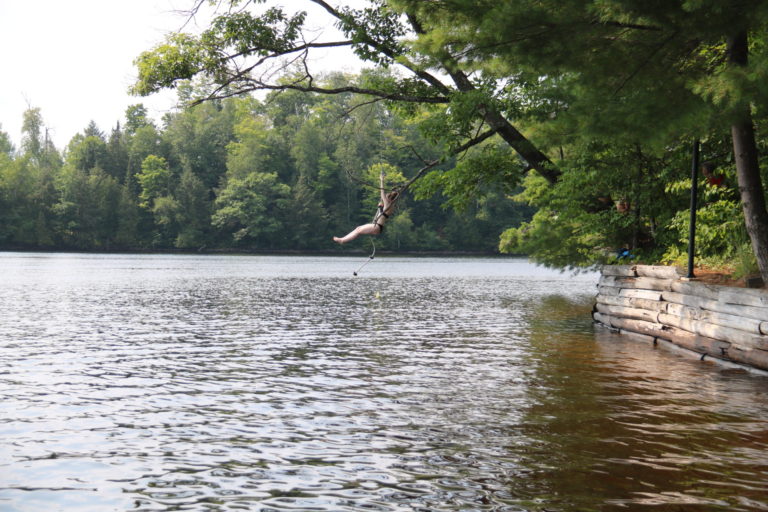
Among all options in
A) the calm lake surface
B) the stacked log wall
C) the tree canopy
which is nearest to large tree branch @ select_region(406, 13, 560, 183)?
the tree canopy

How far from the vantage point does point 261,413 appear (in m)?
9.90

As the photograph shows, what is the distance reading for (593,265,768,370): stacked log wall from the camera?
12500 millimetres

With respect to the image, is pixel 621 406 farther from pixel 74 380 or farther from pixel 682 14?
pixel 74 380

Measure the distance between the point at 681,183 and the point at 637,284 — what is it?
2522mm

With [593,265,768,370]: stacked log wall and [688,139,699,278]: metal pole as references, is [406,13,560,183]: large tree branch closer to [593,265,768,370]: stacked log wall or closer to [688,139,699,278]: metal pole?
[593,265,768,370]: stacked log wall

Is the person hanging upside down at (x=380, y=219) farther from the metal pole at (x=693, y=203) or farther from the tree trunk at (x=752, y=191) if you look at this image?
the tree trunk at (x=752, y=191)

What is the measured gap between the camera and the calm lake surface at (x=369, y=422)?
21.9 ft

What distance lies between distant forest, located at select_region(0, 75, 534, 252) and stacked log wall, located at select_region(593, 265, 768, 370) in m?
88.5

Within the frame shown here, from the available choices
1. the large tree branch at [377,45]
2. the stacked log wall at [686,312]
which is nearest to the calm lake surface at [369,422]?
the stacked log wall at [686,312]

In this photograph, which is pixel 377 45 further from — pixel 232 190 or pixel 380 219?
pixel 232 190

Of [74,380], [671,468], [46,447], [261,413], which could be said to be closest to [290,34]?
[74,380]

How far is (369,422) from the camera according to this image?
9.37 meters

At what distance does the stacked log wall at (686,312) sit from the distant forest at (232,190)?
8846 cm

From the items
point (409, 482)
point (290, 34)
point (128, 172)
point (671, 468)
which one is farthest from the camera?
point (128, 172)
